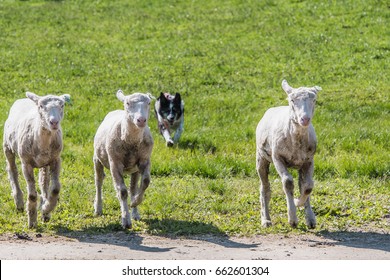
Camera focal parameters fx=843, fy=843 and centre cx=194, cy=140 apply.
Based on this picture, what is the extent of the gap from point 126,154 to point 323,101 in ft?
37.0

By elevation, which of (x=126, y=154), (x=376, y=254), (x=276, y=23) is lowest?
(x=376, y=254)

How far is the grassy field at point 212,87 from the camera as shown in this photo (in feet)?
45.0

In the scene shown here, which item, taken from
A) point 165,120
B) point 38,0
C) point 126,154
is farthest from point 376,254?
Result: point 38,0

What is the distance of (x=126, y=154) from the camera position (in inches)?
503

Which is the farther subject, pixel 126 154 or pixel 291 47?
pixel 291 47

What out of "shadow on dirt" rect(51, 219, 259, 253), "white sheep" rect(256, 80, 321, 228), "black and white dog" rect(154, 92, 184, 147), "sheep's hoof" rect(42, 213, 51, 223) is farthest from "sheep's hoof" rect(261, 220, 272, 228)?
"black and white dog" rect(154, 92, 184, 147)

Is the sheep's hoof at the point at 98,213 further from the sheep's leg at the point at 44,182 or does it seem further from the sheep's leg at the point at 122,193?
the sheep's leg at the point at 122,193

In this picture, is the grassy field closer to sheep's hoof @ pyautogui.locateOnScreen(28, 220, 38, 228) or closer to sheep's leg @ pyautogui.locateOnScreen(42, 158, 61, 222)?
sheep's hoof @ pyautogui.locateOnScreen(28, 220, 38, 228)

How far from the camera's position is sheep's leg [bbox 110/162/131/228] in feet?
40.8

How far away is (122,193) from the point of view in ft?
41.4

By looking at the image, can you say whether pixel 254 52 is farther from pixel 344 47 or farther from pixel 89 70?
pixel 89 70

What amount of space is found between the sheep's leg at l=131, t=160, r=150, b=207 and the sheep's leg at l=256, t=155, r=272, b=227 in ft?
5.85

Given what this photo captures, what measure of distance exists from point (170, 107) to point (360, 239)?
29.0ft

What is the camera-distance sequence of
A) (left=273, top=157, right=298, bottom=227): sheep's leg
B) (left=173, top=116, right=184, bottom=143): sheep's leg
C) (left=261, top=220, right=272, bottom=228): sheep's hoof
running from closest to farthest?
(left=273, top=157, right=298, bottom=227): sheep's leg → (left=261, top=220, right=272, bottom=228): sheep's hoof → (left=173, top=116, right=184, bottom=143): sheep's leg
